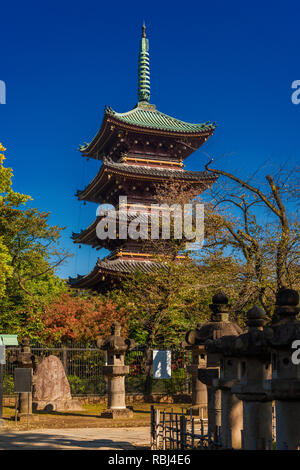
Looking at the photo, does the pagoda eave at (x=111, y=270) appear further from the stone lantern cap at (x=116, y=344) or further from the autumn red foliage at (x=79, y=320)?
the stone lantern cap at (x=116, y=344)

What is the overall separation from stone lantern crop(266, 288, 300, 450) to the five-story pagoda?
24663 millimetres

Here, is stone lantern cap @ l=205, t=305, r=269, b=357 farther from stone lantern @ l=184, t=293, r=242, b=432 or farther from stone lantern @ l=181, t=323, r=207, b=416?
stone lantern @ l=181, t=323, r=207, b=416

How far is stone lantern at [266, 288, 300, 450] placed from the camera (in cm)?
612

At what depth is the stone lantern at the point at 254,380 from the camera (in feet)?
23.2

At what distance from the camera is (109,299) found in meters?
28.6

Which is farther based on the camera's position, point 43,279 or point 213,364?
point 43,279

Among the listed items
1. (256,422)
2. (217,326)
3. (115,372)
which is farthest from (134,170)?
(256,422)

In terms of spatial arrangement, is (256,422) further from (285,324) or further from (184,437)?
(184,437)

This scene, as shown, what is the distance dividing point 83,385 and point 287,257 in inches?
495

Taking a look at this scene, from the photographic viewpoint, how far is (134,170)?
112 feet

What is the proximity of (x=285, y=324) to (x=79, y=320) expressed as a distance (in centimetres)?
2169

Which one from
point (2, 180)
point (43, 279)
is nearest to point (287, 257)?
point (2, 180)

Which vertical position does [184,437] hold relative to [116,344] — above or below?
below
